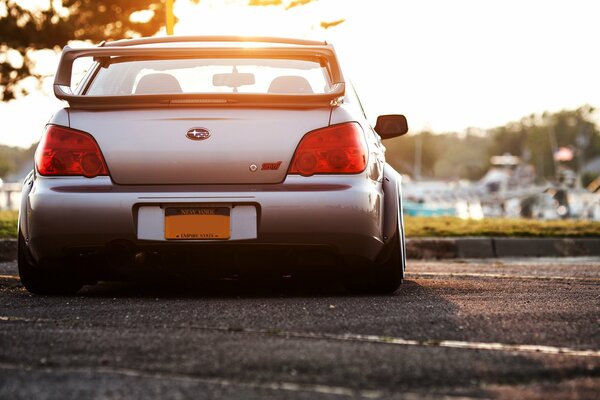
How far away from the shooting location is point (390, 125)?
6.70 meters

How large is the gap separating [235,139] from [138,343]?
5.80 ft

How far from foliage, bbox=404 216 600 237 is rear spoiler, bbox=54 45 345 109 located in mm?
7053

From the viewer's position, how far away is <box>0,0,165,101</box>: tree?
18.7m

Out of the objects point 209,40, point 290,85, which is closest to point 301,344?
point 290,85

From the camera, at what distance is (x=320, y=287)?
260 inches

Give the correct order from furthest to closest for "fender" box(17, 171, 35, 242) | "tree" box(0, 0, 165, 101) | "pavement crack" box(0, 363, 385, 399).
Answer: "tree" box(0, 0, 165, 101), "fender" box(17, 171, 35, 242), "pavement crack" box(0, 363, 385, 399)

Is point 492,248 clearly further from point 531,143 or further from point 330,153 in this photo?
point 531,143

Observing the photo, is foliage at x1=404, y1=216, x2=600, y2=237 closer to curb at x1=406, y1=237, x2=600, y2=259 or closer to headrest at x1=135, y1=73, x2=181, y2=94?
curb at x1=406, y1=237, x2=600, y2=259

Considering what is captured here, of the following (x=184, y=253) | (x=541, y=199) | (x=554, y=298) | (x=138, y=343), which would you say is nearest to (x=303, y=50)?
(x=184, y=253)

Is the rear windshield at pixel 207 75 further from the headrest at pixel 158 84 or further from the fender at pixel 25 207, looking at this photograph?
the fender at pixel 25 207

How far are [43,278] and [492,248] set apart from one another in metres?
7.16

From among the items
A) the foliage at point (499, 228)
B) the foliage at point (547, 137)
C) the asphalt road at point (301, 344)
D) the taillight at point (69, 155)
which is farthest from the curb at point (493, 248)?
the foliage at point (547, 137)

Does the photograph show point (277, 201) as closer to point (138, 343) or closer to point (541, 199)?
point (138, 343)

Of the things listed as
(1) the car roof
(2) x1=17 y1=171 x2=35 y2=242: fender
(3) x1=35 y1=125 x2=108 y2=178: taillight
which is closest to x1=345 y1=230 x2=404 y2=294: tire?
(1) the car roof
